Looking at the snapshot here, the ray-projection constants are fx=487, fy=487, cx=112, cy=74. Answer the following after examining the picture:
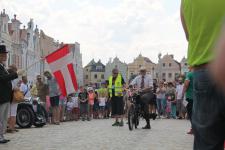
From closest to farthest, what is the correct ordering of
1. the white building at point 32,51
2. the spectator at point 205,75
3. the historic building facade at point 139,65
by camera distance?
the spectator at point 205,75 → the white building at point 32,51 → the historic building facade at point 139,65

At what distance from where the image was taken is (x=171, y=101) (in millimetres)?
23203

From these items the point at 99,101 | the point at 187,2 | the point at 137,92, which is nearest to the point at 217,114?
the point at 187,2

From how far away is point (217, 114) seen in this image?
2.90m

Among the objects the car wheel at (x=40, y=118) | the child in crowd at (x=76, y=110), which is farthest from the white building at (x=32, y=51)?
the car wheel at (x=40, y=118)

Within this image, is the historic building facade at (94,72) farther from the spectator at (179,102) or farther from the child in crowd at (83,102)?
the child in crowd at (83,102)

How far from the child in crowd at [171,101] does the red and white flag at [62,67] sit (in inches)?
266

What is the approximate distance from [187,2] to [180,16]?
0.64 feet

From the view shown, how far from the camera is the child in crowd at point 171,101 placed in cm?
2325

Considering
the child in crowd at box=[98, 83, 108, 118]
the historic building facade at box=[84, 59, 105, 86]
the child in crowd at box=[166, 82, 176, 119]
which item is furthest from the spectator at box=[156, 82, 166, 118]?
the historic building facade at box=[84, 59, 105, 86]

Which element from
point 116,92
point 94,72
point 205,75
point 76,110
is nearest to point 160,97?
point 76,110

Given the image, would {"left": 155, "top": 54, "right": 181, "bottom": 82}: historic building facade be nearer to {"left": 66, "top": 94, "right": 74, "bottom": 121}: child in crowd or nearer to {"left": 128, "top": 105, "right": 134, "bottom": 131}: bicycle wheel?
{"left": 66, "top": 94, "right": 74, "bottom": 121}: child in crowd

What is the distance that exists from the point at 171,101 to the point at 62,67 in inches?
279

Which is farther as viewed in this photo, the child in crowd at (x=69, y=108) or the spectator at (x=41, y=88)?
the child in crowd at (x=69, y=108)

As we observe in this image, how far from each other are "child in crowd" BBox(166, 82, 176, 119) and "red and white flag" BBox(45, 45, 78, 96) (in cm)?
675
